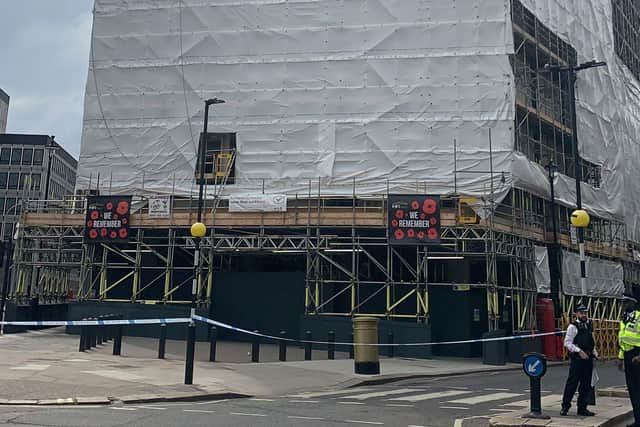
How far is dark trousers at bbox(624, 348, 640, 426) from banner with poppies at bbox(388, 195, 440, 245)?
566 inches

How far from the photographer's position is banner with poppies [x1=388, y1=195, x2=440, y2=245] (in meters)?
23.4

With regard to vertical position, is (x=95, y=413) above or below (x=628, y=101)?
below

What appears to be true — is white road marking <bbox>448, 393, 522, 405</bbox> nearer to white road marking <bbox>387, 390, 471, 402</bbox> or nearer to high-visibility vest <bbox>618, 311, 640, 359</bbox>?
white road marking <bbox>387, 390, 471, 402</bbox>

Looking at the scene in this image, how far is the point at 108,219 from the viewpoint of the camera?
86.2ft

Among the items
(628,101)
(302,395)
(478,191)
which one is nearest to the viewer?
(302,395)

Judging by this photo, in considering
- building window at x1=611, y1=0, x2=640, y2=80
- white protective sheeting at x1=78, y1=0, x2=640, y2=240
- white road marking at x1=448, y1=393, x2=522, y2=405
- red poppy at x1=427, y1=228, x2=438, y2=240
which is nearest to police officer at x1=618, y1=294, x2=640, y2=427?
white road marking at x1=448, y1=393, x2=522, y2=405

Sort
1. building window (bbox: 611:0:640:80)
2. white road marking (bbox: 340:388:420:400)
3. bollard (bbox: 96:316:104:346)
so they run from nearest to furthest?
white road marking (bbox: 340:388:420:400)
bollard (bbox: 96:316:104:346)
building window (bbox: 611:0:640:80)

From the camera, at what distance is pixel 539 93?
30.5 meters

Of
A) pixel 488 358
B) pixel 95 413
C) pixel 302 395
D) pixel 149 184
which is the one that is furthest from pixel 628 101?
pixel 95 413

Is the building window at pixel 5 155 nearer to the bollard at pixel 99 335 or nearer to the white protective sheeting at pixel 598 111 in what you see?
the bollard at pixel 99 335

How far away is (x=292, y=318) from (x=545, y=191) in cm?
1217

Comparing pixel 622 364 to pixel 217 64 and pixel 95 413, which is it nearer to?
pixel 95 413

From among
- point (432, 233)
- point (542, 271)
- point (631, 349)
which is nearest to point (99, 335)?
point (432, 233)

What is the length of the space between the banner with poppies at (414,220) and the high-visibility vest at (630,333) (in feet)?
46.6
